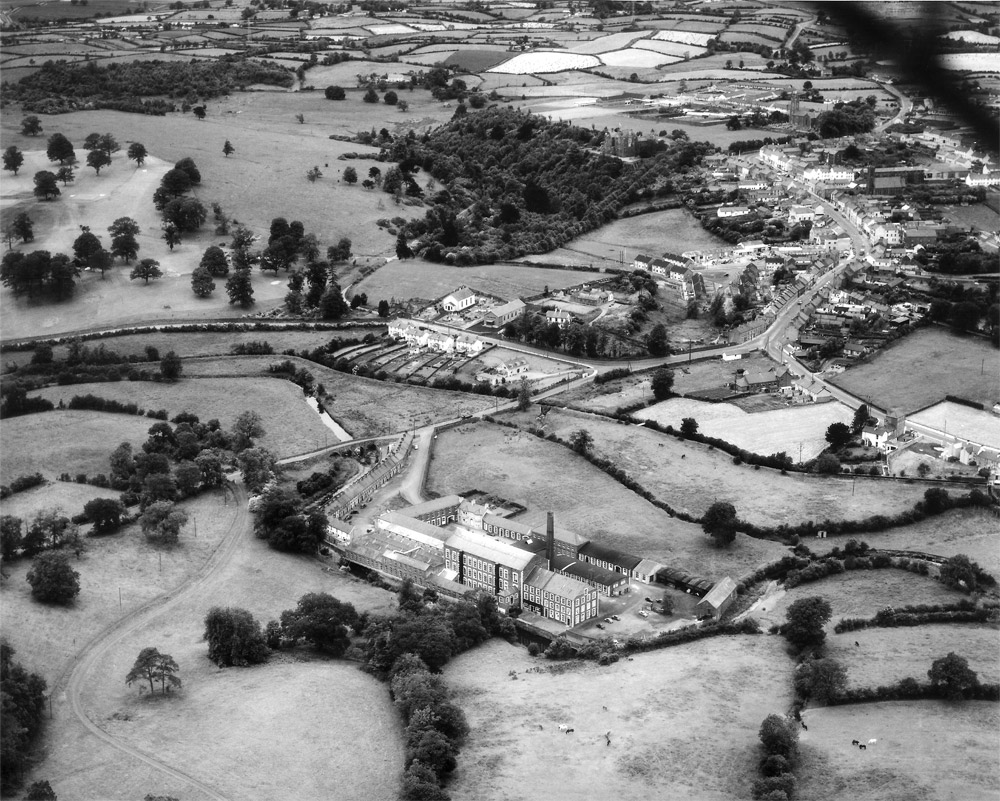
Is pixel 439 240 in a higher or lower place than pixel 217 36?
lower

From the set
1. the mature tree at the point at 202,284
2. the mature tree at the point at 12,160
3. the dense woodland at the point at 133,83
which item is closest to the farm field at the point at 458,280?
the mature tree at the point at 202,284

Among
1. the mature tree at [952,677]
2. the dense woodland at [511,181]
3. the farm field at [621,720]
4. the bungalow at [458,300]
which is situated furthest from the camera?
the dense woodland at [511,181]

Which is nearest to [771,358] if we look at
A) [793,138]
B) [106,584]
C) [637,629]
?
[637,629]

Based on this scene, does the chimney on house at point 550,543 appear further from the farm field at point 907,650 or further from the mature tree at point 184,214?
the mature tree at point 184,214

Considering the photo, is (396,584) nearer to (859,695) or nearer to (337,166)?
(859,695)

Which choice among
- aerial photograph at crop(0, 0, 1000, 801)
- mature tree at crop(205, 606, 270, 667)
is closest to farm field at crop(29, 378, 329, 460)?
aerial photograph at crop(0, 0, 1000, 801)

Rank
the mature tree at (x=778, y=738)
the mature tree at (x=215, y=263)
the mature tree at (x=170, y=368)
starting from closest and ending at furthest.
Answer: the mature tree at (x=778, y=738) < the mature tree at (x=170, y=368) < the mature tree at (x=215, y=263)

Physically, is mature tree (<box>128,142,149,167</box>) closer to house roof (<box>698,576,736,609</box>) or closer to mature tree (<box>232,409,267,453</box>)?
mature tree (<box>232,409,267,453</box>)

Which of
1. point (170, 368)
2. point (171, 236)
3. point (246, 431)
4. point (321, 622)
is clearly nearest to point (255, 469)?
point (246, 431)
